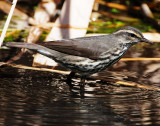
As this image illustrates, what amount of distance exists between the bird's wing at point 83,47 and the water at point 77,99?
0.47m

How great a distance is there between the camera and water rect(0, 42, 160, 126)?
14.1 feet

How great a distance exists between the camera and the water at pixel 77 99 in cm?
430

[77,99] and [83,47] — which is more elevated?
[83,47]

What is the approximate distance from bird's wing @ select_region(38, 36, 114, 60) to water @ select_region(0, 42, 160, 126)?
0.47 m

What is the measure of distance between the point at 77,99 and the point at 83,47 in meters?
1.05

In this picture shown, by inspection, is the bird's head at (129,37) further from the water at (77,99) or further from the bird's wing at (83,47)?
the water at (77,99)

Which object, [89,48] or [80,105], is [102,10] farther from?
[80,105]

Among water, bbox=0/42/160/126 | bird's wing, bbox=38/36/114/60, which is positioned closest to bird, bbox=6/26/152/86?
bird's wing, bbox=38/36/114/60

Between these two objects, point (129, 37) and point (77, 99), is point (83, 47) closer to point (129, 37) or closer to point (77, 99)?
point (129, 37)

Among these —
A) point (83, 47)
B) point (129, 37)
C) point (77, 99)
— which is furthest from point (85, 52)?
point (77, 99)

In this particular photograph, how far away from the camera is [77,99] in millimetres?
5152

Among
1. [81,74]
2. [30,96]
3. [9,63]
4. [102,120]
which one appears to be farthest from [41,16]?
[102,120]

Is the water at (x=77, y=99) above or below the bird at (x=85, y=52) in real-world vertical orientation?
below

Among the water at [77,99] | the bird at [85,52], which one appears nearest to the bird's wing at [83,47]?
the bird at [85,52]
